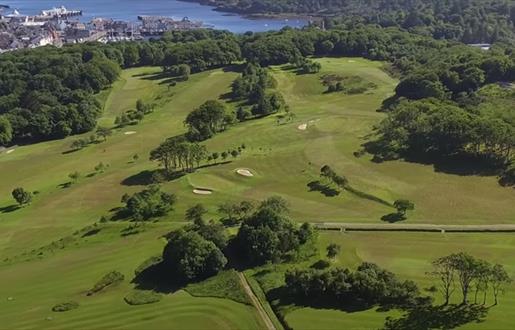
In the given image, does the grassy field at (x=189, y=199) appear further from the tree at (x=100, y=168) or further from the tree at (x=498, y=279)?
the tree at (x=498, y=279)

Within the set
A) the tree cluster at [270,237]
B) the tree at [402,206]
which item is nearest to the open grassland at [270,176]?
the tree at [402,206]

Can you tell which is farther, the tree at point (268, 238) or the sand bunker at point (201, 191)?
the sand bunker at point (201, 191)

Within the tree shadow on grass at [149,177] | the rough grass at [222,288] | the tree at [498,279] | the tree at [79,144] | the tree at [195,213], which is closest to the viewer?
the tree at [498,279]

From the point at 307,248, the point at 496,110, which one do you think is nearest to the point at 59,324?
the point at 307,248

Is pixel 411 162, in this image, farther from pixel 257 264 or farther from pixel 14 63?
pixel 14 63

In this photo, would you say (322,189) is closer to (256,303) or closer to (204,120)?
(256,303)

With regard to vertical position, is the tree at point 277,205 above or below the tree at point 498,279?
above
